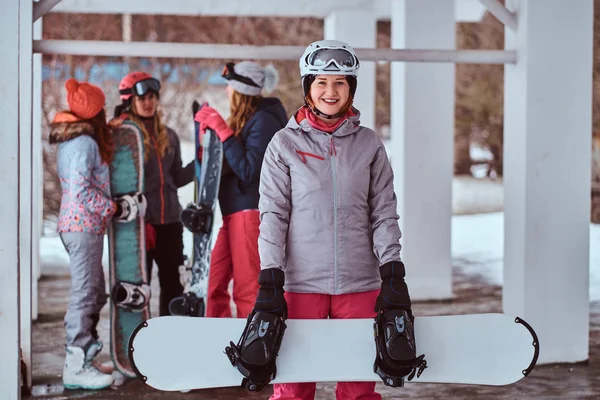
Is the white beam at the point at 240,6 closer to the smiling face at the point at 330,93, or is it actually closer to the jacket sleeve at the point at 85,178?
the jacket sleeve at the point at 85,178

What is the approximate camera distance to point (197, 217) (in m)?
5.07

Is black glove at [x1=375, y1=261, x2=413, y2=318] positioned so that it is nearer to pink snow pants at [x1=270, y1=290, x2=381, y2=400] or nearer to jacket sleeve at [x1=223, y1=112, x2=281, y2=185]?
pink snow pants at [x1=270, y1=290, x2=381, y2=400]

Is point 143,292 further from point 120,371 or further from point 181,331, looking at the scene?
point 181,331

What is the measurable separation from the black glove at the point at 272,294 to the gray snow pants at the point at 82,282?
69.4 inches

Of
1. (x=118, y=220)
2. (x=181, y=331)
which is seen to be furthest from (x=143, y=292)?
(x=181, y=331)

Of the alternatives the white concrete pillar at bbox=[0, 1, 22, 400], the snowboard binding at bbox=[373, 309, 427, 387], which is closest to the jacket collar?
the snowboard binding at bbox=[373, 309, 427, 387]

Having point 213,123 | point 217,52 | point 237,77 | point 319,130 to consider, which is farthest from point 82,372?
point 319,130

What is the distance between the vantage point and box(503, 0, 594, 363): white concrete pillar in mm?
5383

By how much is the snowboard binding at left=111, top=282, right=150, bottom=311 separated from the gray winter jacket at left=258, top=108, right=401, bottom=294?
173cm

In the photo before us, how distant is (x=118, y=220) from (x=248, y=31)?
1610cm

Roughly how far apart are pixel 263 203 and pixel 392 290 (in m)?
0.58

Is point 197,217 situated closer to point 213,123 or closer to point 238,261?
point 238,261

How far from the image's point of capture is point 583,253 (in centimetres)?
549

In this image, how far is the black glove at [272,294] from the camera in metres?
3.37
